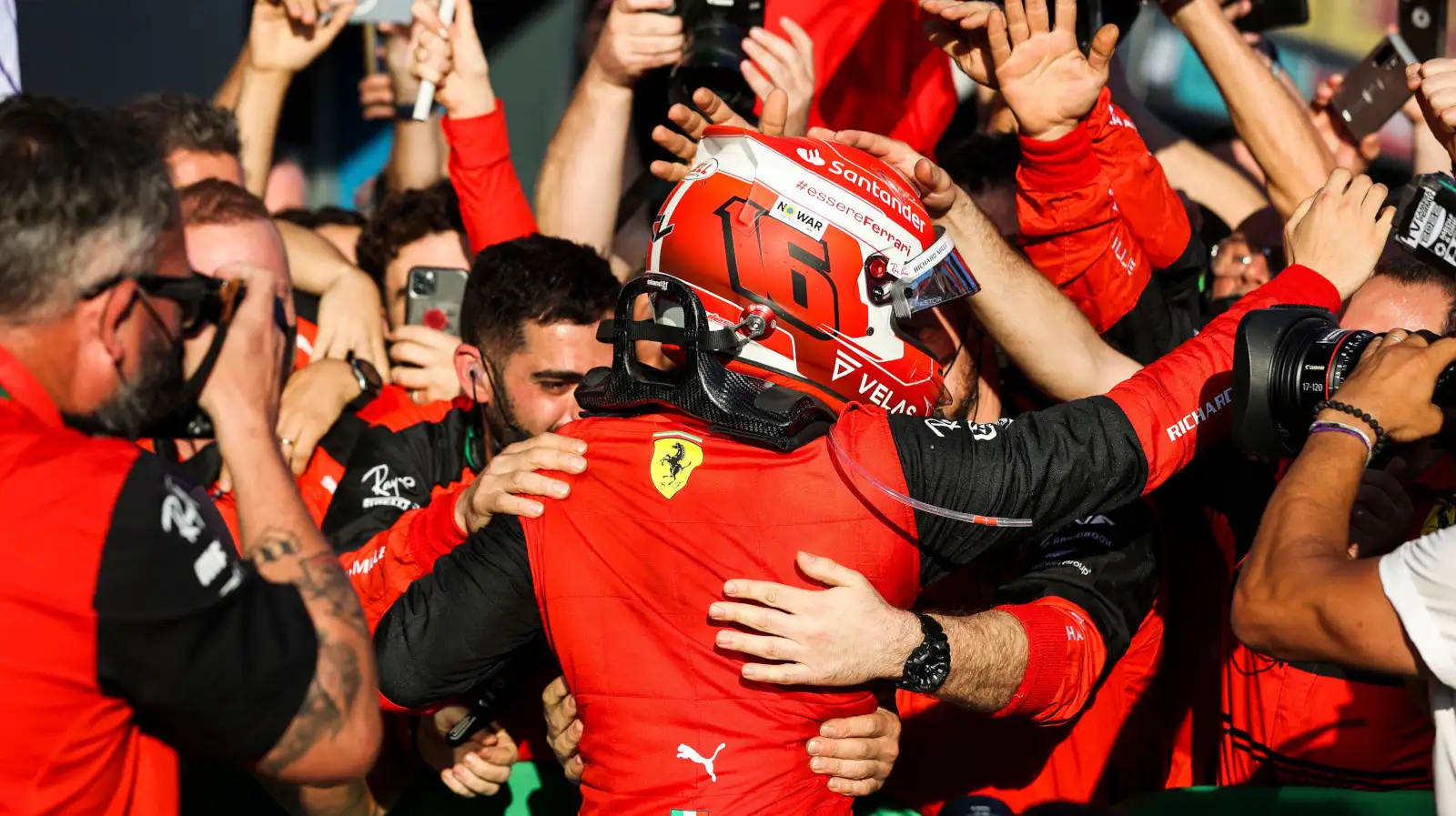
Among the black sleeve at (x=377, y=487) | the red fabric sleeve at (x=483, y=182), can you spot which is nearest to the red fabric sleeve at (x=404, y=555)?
the black sleeve at (x=377, y=487)

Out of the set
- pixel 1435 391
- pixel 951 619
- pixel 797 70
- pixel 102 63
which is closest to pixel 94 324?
pixel 951 619

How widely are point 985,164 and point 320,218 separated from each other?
3.32 m

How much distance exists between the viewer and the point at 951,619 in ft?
8.84

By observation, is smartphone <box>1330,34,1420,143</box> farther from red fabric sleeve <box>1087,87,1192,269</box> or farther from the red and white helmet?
the red and white helmet

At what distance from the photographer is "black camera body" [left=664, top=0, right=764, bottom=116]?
13.3 feet

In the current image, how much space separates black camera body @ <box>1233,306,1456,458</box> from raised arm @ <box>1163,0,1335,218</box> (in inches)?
61.0

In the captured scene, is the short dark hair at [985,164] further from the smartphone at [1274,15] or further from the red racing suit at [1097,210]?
the smartphone at [1274,15]

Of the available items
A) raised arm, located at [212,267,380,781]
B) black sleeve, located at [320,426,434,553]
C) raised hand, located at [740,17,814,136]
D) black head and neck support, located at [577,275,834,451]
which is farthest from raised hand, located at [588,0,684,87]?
raised arm, located at [212,267,380,781]

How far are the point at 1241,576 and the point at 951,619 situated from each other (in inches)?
21.7

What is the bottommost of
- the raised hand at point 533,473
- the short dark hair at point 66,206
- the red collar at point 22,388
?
the raised hand at point 533,473

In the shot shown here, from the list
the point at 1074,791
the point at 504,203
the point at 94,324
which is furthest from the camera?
the point at 504,203

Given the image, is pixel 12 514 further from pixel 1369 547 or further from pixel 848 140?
pixel 1369 547

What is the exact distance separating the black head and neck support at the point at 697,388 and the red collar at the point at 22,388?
1.01 metres

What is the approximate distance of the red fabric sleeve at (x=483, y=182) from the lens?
15.1ft
